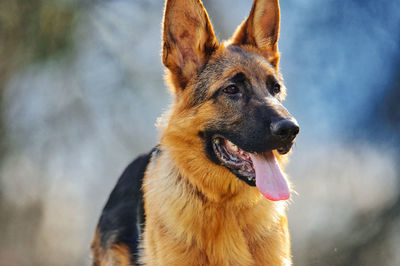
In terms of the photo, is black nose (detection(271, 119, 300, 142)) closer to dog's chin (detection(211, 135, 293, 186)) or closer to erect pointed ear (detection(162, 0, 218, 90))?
dog's chin (detection(211, 135, 293, 186))

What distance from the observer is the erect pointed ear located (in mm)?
3805

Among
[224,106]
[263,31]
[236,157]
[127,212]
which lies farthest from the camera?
[127,212]

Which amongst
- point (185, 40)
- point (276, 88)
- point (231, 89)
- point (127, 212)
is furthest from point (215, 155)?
point (127, 212)

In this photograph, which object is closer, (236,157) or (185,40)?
(236,157)

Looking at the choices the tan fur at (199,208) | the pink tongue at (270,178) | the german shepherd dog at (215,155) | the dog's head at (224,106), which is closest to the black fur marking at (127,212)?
the german shepherd dog at (215,155)

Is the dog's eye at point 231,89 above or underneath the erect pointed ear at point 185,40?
underneath

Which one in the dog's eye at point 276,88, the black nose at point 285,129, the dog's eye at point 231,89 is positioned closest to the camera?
the black nose at point 285,129

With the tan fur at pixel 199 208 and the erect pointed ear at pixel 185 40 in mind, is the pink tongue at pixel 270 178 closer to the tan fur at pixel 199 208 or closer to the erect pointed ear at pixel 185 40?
the tan fur at pixel 199 208

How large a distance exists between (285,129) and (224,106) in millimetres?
646

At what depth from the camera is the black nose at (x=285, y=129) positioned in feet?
10.5

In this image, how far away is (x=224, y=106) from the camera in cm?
365

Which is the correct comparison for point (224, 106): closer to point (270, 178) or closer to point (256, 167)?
point (256, 167)

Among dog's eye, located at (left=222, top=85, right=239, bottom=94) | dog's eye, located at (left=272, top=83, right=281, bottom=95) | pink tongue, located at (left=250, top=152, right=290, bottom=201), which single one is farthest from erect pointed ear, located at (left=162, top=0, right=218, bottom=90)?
pink tongue, located at (left=250, top=152, right=290, bottom=201)

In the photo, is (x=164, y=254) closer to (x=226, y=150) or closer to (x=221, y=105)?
(x=226, y=150)
